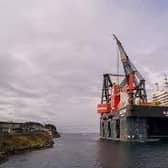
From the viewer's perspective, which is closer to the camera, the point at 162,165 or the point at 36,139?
the point at 162,165

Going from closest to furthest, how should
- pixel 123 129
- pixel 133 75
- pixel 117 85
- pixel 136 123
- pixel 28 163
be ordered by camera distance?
pixel 28 163
pixel 136 123
pixel 123 129
pixel 133 75
pixel 117 85

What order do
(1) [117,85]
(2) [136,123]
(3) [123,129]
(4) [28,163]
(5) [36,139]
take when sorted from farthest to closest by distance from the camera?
(1) [117,85], (3) [123,129], (2) [136,123], (5) [36,139], (4) [28,163]

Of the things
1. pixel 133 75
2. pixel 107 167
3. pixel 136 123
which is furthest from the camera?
pixel 133 75

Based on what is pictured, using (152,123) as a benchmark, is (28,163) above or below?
below

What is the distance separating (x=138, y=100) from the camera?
186750mm

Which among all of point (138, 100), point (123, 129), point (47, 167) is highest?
point (138, 100)

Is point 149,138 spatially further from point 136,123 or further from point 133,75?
point 133,75

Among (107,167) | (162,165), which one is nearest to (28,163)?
(107,167)

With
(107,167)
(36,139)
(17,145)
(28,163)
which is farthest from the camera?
(36,139)

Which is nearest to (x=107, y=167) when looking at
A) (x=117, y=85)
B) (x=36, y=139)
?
(x=36, y=139)

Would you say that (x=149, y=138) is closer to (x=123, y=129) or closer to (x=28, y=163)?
(x=123, y=129)

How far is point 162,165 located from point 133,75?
111082mm

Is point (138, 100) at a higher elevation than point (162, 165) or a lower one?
higher

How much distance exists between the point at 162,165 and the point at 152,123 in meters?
87.9
